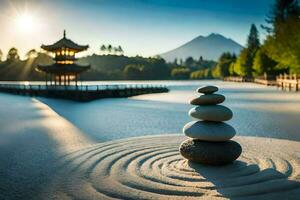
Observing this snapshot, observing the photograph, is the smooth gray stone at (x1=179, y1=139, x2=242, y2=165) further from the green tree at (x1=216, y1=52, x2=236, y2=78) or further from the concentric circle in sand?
the green tree at (x1=216, y1=52, x2=236, y2=78)

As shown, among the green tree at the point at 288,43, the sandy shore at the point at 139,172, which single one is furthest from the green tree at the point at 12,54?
the sandy shore at the point at 139,172

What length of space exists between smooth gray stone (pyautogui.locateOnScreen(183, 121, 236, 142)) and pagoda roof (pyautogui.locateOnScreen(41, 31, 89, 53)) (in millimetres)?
49718

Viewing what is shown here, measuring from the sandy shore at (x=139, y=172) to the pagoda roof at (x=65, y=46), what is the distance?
43.8m

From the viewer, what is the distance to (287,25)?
59156 millimetres

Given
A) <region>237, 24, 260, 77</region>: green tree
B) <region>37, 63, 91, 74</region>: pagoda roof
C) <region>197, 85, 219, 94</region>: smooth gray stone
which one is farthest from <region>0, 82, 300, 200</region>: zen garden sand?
<region>237, 24, 260, 77</region>: green tree

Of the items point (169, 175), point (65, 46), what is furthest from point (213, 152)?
point (65, 46)

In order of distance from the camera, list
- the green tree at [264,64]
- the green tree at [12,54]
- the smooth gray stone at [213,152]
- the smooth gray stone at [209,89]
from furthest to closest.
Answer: the green tree at [12,54], the green tree at [264,64], the smooth gray stone at [209,89], the smooth gray stone at [213,152]

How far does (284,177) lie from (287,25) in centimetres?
5544

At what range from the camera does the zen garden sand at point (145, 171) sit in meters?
8.66

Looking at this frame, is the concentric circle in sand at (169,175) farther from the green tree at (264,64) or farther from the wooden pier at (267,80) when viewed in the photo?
the green tree at (264,64)

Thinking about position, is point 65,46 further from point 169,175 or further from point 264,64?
point 264,64

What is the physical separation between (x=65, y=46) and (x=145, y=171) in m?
50.1

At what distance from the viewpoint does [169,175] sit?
393 inches

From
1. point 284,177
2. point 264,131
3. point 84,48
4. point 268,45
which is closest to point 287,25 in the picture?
point 268,45
